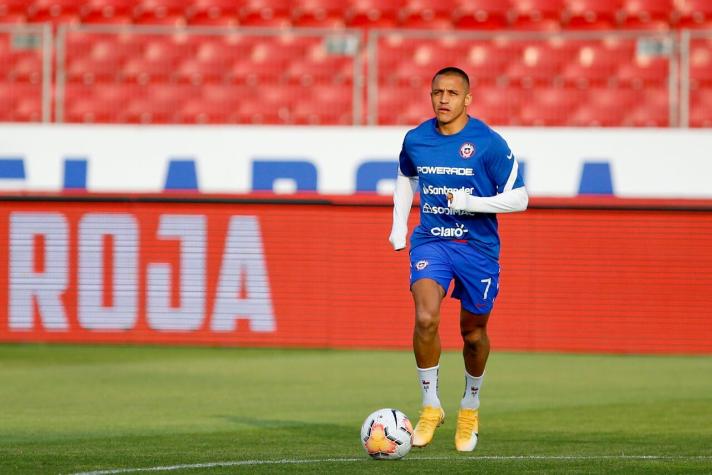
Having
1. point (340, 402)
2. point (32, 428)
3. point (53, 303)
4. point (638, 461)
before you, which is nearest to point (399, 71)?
point (53, 303)

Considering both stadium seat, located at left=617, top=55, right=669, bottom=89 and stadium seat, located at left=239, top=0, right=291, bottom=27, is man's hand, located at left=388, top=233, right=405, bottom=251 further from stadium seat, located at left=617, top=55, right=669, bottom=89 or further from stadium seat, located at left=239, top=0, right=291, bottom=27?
stadium seat, located at left=239, top=0, right=291, bottom=27

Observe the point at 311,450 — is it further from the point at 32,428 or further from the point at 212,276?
the point at 212,276

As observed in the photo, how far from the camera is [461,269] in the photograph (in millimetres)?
7977

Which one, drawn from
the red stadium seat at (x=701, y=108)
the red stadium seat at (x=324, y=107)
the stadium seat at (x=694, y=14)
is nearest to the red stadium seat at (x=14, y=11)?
the red stadium seat at (x=324, y=107)

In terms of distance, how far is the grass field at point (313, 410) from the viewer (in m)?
7.23

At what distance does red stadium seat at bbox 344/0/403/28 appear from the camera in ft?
63.4

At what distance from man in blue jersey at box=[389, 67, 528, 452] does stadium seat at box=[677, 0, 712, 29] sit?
464 inches

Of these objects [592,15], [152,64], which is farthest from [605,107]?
[152,64]

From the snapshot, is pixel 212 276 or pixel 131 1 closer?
pixel 212 276

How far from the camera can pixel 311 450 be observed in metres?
7.79

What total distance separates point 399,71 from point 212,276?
3847 millimetres

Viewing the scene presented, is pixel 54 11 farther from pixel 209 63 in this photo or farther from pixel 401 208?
pixel 401 208

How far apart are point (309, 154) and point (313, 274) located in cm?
142

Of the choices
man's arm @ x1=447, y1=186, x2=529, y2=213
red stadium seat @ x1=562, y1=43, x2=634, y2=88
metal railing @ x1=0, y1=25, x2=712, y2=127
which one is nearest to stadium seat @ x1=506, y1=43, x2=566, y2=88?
metal railing @ x1=0, y1=25, x2=712, y2=127
